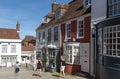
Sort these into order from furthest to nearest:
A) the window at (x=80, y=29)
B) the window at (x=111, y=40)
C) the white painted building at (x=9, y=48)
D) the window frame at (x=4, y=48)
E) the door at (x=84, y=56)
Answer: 1. the white painted building at (x=9, y=48)
2. the window frame at (x=4, y=48)
3. the window at (x=80, y=29)
4. the door at (x=84, y=56)
5. the window at (x=111, y=40)

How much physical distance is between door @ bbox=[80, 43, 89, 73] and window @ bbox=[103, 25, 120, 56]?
5.35m

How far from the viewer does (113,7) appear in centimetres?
1875

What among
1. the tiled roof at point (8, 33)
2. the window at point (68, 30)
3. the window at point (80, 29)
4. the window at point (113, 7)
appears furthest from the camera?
the tiled roof at point (8, 33)

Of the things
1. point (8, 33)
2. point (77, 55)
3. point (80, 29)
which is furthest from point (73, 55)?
point (8, 33)

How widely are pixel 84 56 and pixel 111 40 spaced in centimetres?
714

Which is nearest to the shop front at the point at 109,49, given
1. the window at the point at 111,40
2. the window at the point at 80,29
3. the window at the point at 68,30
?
the window at the point at 111,40

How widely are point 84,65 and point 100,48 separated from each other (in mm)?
4876

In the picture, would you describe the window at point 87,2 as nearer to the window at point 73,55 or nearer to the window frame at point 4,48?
the window at point 73,55

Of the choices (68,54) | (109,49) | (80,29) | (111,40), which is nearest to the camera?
(111,40)

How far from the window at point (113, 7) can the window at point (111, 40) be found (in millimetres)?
1860

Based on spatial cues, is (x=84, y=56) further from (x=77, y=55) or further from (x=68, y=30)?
(x=68, y=30)

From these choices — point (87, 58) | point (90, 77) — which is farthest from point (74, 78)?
point (87, 58)

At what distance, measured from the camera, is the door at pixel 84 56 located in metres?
23.0

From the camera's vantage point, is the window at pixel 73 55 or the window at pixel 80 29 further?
the window at pixel 73 55
